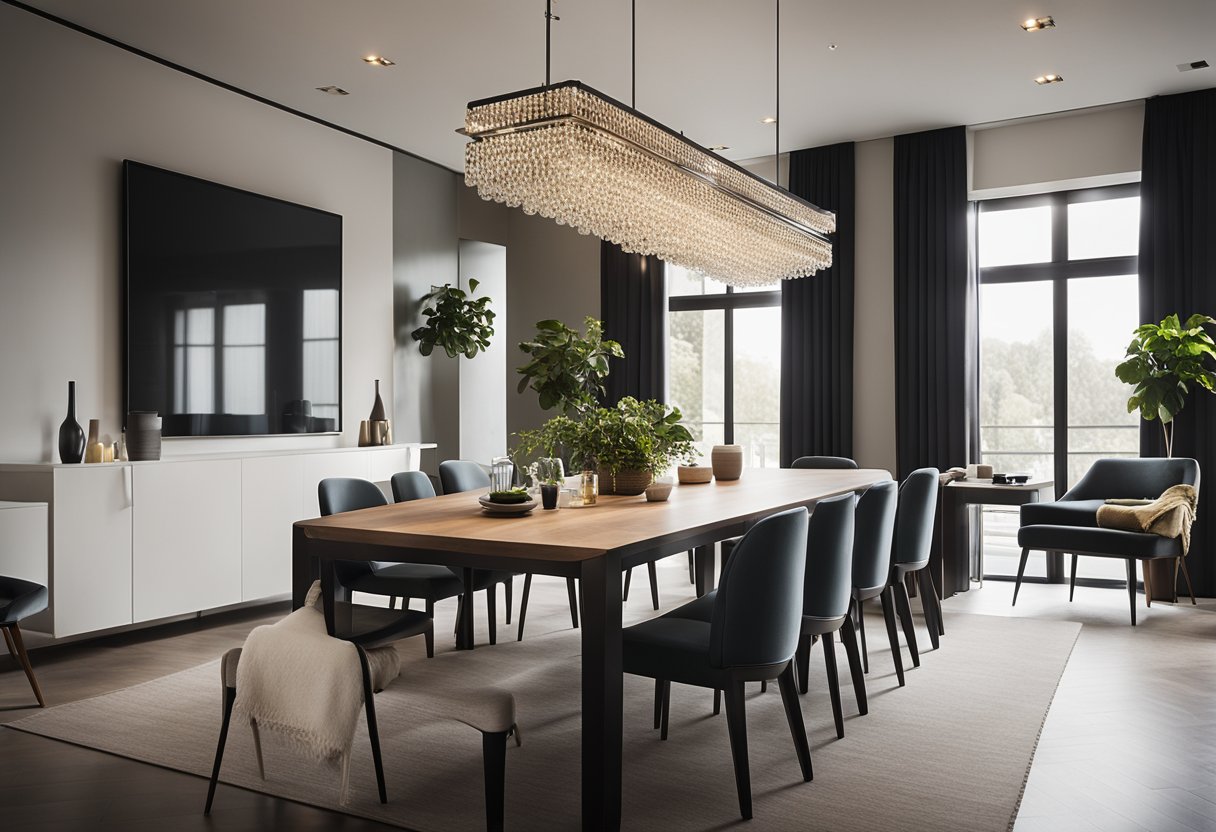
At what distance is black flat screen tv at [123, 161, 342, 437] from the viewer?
5.12m

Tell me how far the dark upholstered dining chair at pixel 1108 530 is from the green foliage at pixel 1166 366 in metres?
0.35

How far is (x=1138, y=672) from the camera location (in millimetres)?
4184

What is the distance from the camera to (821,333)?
7105 millimetres

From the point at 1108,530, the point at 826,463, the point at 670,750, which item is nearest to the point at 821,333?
the point at 826,463

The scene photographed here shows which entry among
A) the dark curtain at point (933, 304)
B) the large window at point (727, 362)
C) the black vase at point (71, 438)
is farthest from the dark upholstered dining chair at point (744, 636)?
the large window at point (727, 362)

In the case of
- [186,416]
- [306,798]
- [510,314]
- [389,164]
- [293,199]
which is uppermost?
[389,164]

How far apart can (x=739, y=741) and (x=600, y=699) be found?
0.49 meters

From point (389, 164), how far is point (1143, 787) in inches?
238

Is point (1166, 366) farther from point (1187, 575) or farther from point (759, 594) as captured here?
point (759, 594)

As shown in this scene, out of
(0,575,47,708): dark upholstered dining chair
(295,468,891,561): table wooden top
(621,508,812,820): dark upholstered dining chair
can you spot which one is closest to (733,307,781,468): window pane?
(295,468,891,561): table wooden top

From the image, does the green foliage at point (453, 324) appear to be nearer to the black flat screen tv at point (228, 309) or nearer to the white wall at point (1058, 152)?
the black flat screen tv at point (228, 309)

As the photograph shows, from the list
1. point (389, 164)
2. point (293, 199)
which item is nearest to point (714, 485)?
point (293, 199)

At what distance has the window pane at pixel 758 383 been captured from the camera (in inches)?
298

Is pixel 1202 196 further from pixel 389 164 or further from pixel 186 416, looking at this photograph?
pixel 186 416
